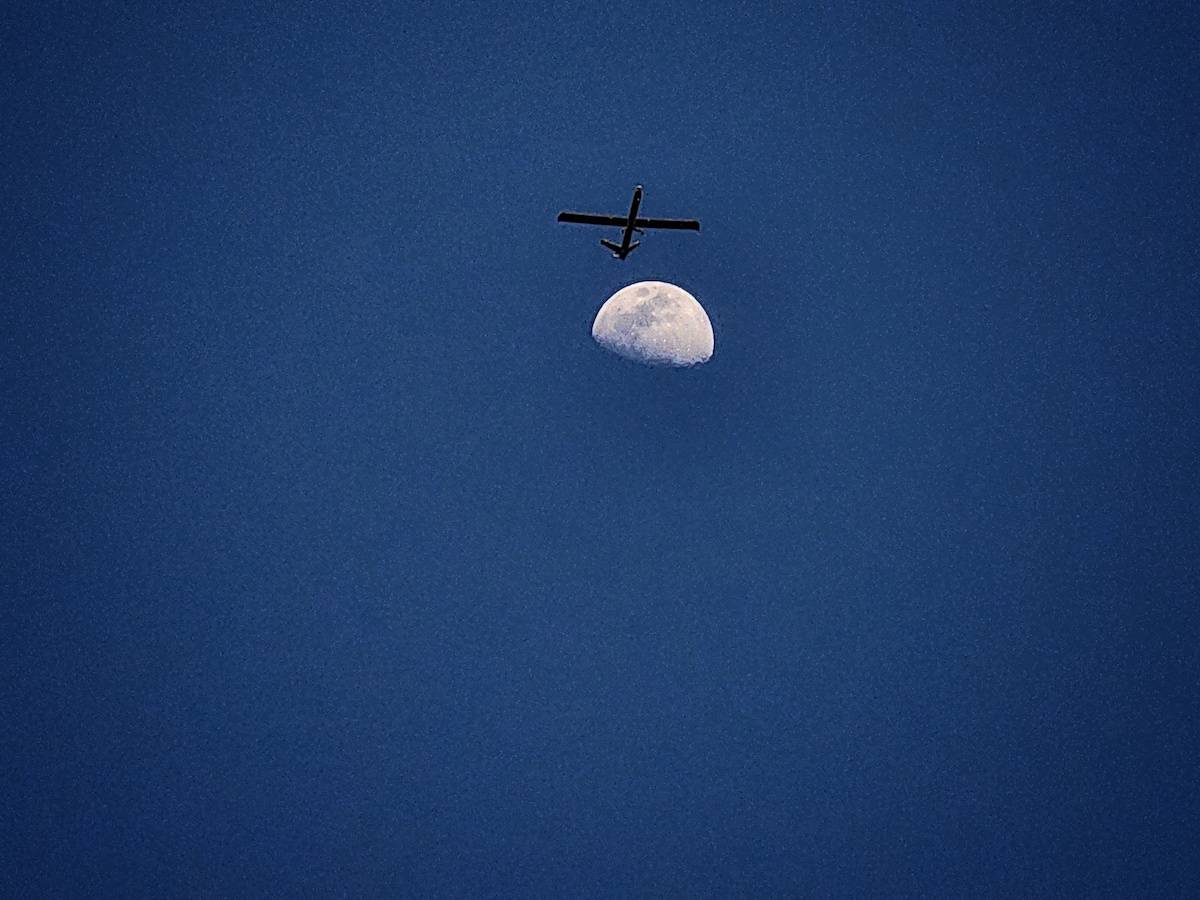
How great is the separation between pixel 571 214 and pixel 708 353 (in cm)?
668

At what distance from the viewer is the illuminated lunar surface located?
2708 centimetres

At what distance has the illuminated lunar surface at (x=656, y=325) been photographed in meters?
27.1

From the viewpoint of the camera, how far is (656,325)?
27.3 m

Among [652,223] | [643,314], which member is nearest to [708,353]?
[643,314]

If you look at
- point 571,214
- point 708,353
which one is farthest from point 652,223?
point 708,353

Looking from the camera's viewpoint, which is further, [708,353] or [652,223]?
[708,353]

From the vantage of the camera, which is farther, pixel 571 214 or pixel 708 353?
pixel 708 353

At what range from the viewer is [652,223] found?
995 inches

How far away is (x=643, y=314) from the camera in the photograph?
91.0 ft

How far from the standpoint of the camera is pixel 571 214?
24.8m

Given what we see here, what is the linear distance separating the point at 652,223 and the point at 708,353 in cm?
515

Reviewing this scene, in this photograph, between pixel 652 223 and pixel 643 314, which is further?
pixel 643 314

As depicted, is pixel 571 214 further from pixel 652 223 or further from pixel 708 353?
pixel 708 353

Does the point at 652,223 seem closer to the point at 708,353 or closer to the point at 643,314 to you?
the point at 643,314
